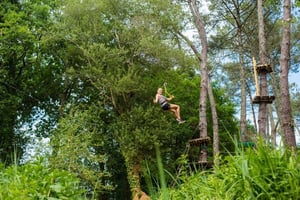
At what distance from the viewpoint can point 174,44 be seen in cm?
1820

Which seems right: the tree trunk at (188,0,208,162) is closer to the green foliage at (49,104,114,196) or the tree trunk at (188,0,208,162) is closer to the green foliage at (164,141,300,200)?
the green foliage at (49,104,114,196)

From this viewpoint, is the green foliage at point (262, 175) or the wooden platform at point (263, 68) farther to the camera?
the wooden platform at point (263, 68)

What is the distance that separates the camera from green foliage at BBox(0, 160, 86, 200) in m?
2.73

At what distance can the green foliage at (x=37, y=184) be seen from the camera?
8.95 ft

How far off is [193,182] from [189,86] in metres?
19.1

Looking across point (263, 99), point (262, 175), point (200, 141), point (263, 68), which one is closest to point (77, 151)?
point (200, 141)

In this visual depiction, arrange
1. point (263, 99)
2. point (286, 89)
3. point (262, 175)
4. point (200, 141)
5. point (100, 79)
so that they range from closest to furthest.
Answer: point (262, 175), point (286, 89), point (263, 99), point (200, 141), point (100, 79)

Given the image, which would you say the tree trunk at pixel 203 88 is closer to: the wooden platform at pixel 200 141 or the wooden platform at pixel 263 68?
the wooden platform at pixel 200 141

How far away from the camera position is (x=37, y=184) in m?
2.86

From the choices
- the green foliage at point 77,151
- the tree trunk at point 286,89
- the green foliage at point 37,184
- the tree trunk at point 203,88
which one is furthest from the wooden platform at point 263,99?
the green foliage at point 37,184

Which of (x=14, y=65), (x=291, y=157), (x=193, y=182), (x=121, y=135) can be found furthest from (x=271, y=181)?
(x=14, y=65)

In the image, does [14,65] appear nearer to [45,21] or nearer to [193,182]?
[45,21]

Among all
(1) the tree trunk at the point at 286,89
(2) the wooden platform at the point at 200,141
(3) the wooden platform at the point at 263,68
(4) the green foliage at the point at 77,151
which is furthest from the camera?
(4) the green foliage at the point at 77,151

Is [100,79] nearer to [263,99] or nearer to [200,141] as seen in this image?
[200,141]
